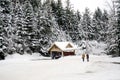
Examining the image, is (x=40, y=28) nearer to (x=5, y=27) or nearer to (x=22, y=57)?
(x=22, y=57)

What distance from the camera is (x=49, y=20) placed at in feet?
210

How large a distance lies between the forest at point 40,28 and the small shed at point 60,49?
10.9ft

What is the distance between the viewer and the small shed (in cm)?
5456

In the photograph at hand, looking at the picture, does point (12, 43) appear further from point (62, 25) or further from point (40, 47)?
point (62, 25)

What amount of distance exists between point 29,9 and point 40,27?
19.7 ft

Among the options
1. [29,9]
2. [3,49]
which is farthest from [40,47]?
[3,49]

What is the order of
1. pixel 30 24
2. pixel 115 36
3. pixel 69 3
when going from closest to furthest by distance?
pixel 115 36 → pixel 30 24 → pixel 69 3

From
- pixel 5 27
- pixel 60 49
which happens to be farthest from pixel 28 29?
pixel 60 49

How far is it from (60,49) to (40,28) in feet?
32.2

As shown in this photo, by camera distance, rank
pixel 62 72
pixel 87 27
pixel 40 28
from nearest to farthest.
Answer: pixel 62 72 → pixel 40 28 → pixel 87 27

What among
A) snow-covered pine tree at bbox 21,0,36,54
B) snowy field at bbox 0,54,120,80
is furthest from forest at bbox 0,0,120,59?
snowy field at bbox 0,54,120,80

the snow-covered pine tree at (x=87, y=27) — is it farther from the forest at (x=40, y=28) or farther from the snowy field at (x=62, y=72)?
the snowy field at (x=62, y=72)

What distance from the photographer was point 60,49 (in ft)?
179

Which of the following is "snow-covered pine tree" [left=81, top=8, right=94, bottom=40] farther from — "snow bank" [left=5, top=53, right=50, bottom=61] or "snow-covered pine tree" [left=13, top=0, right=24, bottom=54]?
"snow-covered pine tree" [left=13, top=0, right=24, bottom=54]
